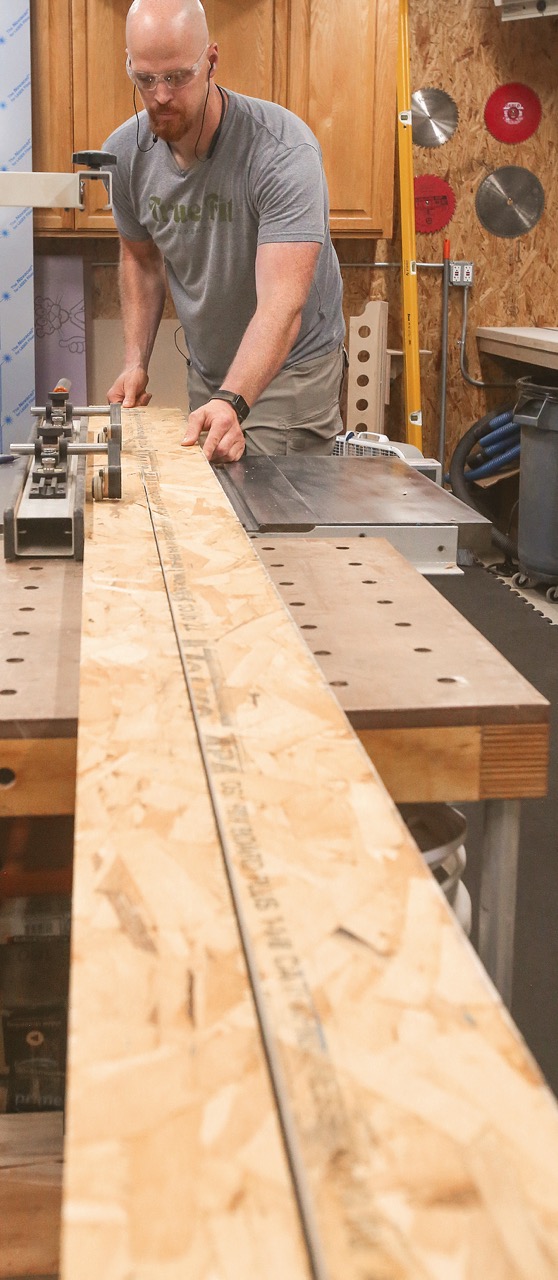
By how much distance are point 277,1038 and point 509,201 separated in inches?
198

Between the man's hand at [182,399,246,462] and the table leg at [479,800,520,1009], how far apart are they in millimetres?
951

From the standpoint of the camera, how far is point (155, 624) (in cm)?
104

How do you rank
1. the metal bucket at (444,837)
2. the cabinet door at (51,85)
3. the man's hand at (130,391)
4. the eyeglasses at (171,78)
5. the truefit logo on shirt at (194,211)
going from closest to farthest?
Answer: 1. the metal bucket at (444,837)
2. the eyeglasses at (171,78)
3. the truefit logo on shirt at (194,211)
4. the man's hand at (130,391)
5. the cabinet door at (51,85)

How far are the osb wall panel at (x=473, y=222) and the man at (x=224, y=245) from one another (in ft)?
8.66

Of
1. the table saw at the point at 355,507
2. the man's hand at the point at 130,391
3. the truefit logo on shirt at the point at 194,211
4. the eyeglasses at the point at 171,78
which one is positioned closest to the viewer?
the table saw at the point at 355,507

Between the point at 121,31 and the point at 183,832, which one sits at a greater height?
the point at 121,31

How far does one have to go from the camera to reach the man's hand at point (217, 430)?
6.17 feet

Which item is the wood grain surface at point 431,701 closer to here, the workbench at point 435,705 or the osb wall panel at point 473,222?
the workbench at point 435,705

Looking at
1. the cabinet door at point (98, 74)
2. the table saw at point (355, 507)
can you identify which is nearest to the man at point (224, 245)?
the table saw at point (355, 507)

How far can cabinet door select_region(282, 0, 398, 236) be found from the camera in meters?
4.39

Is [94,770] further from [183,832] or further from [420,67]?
[420,67]

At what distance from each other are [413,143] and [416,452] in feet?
7.35

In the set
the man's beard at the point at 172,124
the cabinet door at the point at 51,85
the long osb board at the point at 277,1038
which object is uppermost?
the cabinet door at the point at 51,85

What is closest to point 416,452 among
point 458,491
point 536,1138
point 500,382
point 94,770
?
point 458,491
